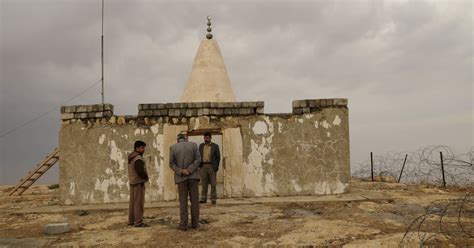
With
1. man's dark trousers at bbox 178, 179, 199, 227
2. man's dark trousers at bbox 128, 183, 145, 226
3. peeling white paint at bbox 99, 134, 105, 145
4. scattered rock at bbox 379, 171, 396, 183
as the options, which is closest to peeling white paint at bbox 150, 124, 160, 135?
peeling white paint at bbox 99, 134, 105, 145

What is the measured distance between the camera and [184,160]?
6.55 metres

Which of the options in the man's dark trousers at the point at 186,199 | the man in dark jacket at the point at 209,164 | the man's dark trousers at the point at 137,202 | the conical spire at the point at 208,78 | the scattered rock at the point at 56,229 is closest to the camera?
the man's dark trousers at the point at 186,199

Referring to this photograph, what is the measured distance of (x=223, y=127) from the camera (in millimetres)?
10023

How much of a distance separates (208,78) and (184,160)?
20.6ft

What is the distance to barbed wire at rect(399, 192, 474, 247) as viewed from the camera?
4605 mm

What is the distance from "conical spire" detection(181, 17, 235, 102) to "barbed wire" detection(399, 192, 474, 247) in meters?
6.56

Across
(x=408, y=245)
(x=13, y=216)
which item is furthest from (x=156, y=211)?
(x=408, y=245)

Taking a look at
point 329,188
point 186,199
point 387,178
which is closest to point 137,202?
point 186,199

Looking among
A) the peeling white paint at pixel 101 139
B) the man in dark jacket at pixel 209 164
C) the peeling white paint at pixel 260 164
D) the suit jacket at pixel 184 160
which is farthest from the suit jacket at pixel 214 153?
the peeling white paint at pixel 101 139

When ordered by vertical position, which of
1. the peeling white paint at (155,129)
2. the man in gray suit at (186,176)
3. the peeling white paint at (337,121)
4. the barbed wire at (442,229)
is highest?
the peeling white paint at (337,121)

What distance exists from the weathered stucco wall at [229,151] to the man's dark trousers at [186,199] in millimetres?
3408

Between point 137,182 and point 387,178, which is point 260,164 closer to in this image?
point 137,182

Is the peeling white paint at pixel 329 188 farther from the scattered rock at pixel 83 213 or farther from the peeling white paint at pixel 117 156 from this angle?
the scattered rock at pixel 83 213

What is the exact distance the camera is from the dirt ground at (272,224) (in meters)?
5.50
